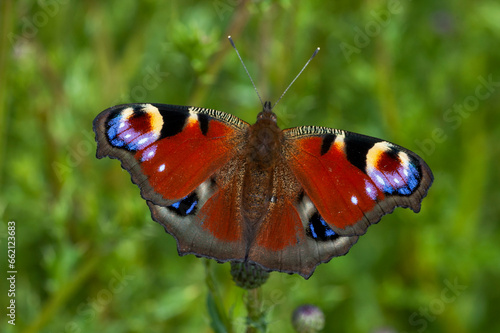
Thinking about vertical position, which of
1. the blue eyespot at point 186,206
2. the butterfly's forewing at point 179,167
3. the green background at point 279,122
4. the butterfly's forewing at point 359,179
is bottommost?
the green background at point 279,122

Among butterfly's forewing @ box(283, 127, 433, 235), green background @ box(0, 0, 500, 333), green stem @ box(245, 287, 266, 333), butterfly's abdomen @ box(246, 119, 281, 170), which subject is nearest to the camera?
green stem @ box(245, 287, 266, 333)

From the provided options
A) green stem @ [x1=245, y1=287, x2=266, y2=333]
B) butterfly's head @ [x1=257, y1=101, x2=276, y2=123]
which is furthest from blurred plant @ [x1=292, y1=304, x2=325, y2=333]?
butterfly's head @ [x1=257, y1=101, x2=276, y2=123]

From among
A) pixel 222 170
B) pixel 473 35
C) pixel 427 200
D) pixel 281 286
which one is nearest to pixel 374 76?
pixel 427 200

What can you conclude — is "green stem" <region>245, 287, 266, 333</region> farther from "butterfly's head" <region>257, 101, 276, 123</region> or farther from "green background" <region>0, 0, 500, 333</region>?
Result: "green background" <region>0, 0, 500, 333</region>

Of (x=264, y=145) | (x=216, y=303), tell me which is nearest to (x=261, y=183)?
(x=264, y=145)

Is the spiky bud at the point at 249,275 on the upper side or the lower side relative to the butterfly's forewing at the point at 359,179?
lower

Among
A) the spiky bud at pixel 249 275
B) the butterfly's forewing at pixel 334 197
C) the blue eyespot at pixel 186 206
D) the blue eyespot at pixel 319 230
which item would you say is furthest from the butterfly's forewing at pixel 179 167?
the blue eyespot at pixel 319 230

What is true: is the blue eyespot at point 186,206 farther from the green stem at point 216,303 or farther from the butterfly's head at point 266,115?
the butterfly's head at point 266,115

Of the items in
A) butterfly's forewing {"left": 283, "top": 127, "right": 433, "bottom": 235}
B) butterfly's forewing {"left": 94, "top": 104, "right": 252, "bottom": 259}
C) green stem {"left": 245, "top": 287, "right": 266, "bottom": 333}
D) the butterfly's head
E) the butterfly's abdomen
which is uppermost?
butterfly's forewing {"left": 283, "top": 127, "right": 433, "bottom": 235}
